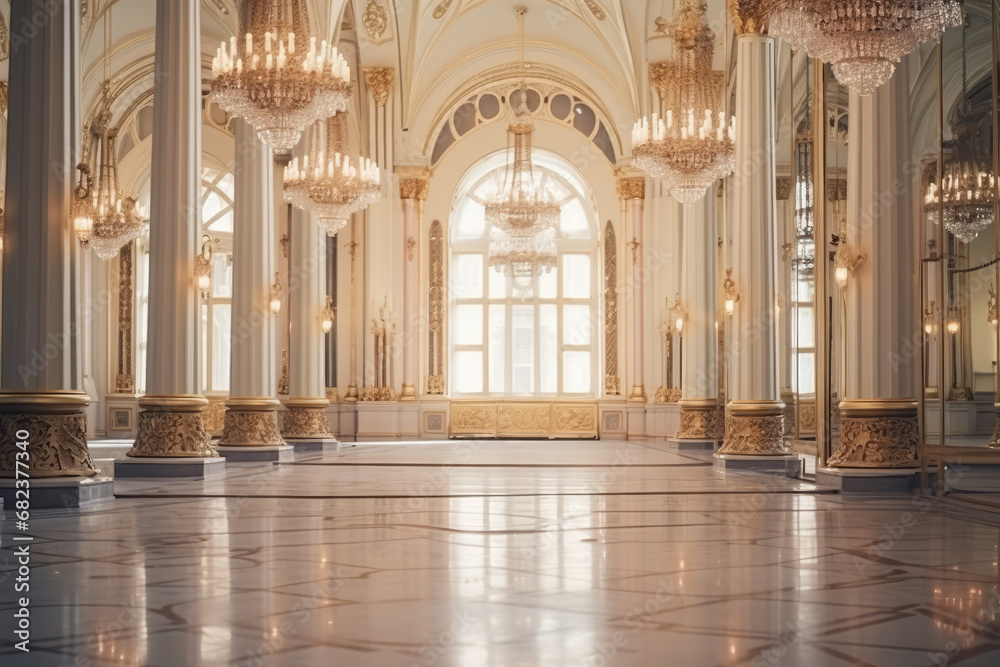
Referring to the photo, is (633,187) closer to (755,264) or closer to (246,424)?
(755,264)

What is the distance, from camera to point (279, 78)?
11.3 meters

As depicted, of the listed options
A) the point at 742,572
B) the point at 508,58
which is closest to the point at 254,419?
the point at 742,572

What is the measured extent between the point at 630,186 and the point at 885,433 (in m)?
14.7

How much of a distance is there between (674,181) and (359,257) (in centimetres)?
992

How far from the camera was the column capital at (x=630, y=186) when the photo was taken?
23062mm

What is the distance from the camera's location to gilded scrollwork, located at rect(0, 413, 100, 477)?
24.7 ft

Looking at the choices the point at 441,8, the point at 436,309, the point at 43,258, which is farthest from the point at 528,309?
the point at 43,258

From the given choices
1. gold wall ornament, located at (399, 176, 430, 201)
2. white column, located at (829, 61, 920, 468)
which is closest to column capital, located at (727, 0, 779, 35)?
white column, located at (829, 61, 920, 468)

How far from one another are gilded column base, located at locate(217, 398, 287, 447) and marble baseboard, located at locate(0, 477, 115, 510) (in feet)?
18.8

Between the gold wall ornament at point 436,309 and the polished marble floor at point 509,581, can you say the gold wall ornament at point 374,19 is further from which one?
the polished marble floor at point 509,581

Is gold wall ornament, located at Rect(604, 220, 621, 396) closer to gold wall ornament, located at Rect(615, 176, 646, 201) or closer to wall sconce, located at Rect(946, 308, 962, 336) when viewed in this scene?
gold wall ornament, located at Rect(615, 176, 646, 201)

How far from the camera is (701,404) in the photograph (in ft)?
56.4

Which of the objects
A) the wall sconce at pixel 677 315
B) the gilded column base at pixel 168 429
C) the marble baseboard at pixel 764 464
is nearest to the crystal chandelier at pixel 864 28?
the marble baseboard at pixel 764 464

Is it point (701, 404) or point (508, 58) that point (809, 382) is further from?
point (508, 58)
